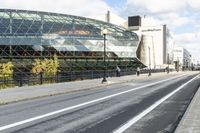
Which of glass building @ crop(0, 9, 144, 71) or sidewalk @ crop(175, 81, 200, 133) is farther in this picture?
glass building @ crop(0, 9, 144, 71)

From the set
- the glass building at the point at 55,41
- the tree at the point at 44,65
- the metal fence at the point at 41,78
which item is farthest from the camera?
the glass building at the point at 55,41

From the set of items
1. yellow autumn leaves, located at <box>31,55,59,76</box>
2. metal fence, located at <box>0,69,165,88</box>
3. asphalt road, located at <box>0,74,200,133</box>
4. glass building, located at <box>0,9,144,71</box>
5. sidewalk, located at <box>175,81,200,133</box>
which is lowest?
asphalt road, located at <box>0,74,200,133</box>

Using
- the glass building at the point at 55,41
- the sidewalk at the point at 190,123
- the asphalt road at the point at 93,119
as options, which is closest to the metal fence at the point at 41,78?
the asphalt road at the point at 93,119

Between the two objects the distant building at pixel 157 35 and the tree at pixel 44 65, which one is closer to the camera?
the tree at pixel 44 65

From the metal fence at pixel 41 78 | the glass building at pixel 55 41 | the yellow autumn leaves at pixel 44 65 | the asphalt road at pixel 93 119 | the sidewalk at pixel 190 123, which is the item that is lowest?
the asphalt road at pixel 93 119

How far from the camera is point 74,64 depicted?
86750 millimetres

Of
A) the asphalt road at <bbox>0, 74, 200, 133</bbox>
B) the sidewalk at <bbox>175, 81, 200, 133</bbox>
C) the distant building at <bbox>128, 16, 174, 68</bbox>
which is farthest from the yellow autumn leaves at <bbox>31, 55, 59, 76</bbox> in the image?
the distant building at <bbox>128, 16, 174, 68</bbox>

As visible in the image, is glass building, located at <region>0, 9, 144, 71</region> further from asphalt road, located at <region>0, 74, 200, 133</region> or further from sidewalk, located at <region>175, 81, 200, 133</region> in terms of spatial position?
sidewalk, located at <region>175, 81, 200, 133</region>

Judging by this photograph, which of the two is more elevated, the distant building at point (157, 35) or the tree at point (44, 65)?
the distant building at point (157, 35)

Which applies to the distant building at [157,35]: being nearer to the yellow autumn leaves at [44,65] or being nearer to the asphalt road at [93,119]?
the yellow autumn leaves at [44,65]

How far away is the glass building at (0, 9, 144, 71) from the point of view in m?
81.0

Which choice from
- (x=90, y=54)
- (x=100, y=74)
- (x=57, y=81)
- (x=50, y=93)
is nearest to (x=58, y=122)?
(x=50, y=93)

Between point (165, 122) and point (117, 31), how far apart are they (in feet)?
318

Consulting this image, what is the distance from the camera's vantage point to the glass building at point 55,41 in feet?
266
